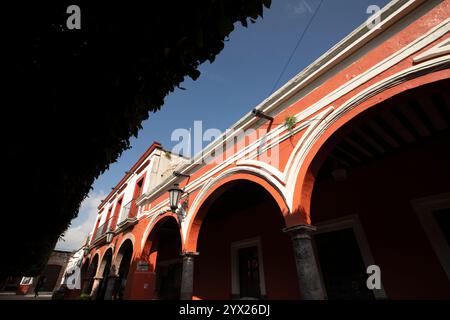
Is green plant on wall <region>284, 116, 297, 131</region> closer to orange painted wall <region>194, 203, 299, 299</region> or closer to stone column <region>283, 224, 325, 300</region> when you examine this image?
stone column <region>283, 224, 325, 300</region>

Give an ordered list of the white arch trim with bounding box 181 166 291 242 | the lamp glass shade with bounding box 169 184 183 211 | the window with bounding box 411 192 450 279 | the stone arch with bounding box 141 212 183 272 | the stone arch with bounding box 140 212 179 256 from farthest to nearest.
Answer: the stone arch with bounding box 141 212 183 272 < the stone arch with bounding box 140 212 179 256 < the lamp glass shade with bounding box 169 184 183 211 < the white arch trim with bounding box 181 166 291 242 < the window with bounding box 411 192 450 279

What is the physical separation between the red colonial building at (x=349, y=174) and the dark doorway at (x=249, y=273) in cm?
3

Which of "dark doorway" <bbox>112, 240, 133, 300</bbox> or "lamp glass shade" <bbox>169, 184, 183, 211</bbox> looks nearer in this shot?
"lamp glass shade" <bbox>169, 184, 183, 211</bbox>

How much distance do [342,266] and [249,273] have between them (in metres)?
2.83

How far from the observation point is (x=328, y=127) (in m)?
3.61

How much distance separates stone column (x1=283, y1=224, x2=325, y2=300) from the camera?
10.4 feet

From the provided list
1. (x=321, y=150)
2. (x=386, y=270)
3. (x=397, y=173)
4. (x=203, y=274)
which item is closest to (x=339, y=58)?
(x=321, y=150)

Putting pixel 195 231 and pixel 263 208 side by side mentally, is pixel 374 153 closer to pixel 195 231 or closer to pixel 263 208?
pixel 263 208

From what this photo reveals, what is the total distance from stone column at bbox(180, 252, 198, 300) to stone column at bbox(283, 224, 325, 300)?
128 inches

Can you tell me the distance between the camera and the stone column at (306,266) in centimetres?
317

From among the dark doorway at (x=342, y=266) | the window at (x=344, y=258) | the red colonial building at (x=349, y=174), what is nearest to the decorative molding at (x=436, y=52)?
the red colonial building at (x=349, y=174)

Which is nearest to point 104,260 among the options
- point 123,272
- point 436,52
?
point 123,272

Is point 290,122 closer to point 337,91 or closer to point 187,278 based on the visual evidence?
point 337,91

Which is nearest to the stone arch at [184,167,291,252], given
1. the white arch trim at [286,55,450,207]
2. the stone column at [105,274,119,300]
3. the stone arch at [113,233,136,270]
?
the white arch trim at [286,55,450,207]
